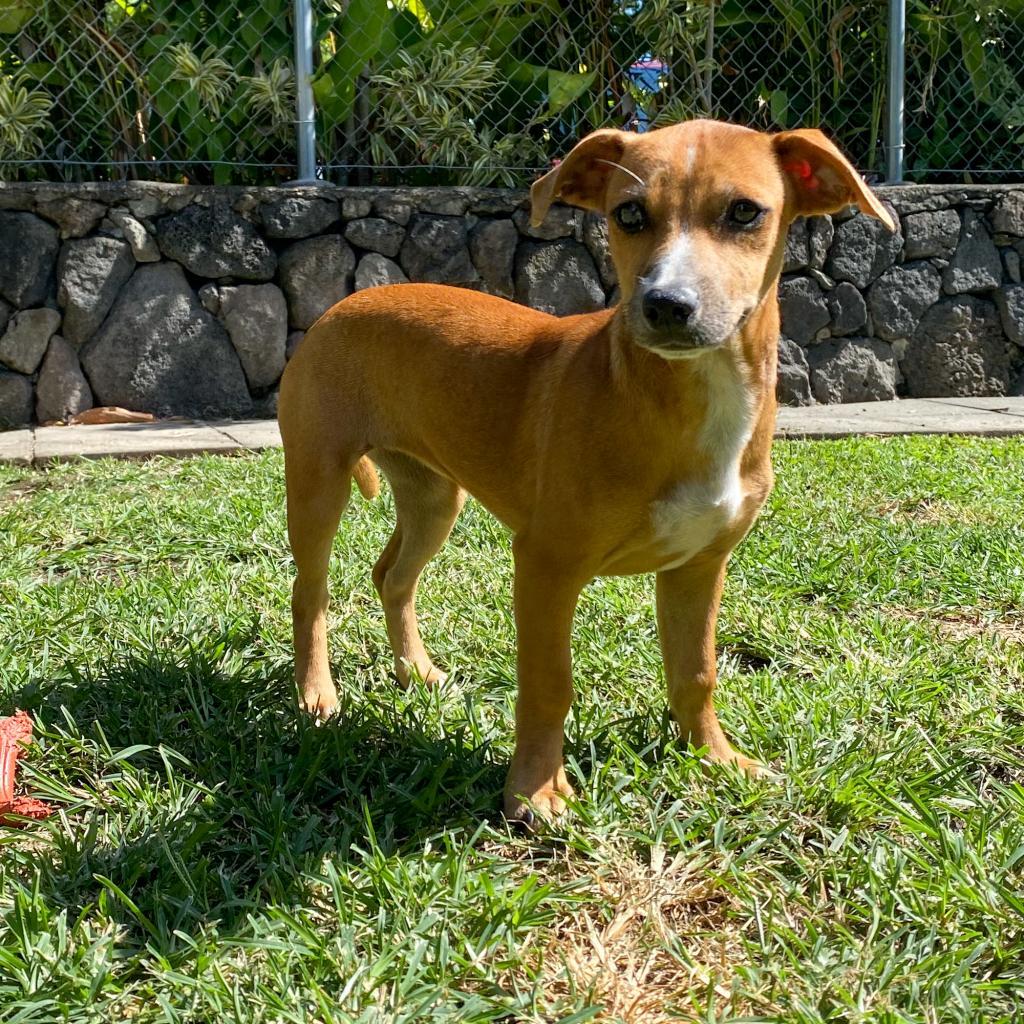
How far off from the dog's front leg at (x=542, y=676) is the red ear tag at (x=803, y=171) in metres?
1.11

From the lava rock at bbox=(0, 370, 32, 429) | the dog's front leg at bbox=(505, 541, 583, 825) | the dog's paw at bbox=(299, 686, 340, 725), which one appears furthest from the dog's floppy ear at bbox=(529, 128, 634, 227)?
the lava rock at bbox=(0, 370, 32, 429)

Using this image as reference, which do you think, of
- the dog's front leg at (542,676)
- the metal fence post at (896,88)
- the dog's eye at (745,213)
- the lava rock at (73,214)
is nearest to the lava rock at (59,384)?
the lava rock at (73,214)

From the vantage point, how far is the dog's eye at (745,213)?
2496mm

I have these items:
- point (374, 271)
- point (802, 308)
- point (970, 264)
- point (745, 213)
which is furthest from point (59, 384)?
point (970, 264)

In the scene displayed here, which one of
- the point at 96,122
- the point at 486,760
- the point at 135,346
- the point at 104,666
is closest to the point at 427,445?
the point at 486,760

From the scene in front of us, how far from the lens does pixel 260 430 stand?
6.64 m

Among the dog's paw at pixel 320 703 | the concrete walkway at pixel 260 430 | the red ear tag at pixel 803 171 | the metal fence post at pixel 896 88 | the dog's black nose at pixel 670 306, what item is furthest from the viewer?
the metal fence post at pixel 896 88

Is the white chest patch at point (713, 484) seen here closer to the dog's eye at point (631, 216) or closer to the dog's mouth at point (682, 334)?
Answer: the dog's mouth at point (682, 334)

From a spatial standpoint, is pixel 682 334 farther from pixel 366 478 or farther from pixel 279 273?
pixel 279 273

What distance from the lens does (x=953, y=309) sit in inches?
306

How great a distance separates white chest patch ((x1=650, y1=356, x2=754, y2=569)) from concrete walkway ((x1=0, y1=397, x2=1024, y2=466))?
393 cm

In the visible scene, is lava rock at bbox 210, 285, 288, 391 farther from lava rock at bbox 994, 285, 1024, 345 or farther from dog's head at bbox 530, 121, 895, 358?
lava rock at bbox 994, 285, 1024, 345

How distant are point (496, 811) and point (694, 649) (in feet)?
2.09

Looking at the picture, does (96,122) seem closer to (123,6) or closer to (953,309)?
(123,6)
